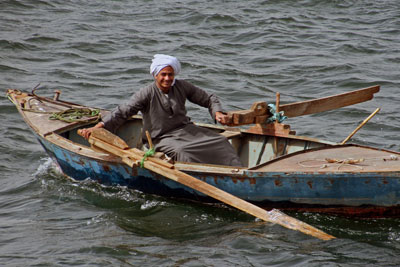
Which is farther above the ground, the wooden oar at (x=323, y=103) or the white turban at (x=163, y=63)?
the white turban at (x=163, y=63)

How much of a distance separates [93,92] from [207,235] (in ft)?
20.3

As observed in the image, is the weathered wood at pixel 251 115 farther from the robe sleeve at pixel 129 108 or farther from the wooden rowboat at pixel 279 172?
the robe sleeve at pixel 129 108

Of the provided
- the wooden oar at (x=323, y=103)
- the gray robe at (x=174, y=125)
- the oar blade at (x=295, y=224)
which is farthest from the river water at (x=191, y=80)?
the wooden oar at (x=323, y=103)

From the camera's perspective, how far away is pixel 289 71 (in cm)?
1265

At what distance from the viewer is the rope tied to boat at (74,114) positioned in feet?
26.7

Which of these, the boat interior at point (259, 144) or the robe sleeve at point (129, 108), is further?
the boat interior at point (259, 144)

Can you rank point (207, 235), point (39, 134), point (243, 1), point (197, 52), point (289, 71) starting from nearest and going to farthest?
point (207, 235), point (39, 134), point (289, 71), point (197, 52), point (243, 1)

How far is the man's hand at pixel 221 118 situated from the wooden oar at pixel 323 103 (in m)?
0.69

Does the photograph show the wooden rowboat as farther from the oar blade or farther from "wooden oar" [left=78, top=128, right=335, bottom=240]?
the oar blade

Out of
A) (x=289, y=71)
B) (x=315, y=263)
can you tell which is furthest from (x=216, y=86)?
(x=315, y=263)

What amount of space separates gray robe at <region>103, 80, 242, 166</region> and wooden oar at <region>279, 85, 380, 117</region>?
795 millimetres

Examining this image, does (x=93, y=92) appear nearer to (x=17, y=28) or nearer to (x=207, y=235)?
(x=17, y=28)

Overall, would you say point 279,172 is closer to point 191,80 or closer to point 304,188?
point 304,188

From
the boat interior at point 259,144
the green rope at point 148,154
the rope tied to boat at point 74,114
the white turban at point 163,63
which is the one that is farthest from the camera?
the rope tied to boat at point 74,114
